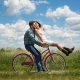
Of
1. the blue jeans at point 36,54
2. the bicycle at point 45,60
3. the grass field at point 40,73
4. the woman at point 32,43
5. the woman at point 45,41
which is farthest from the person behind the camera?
the bicycle at point 45,60

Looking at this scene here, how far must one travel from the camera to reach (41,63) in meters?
15.6

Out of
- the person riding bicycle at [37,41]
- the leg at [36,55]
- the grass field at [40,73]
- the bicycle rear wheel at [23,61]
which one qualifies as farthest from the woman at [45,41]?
the bicycle rear wheel at [23,61]

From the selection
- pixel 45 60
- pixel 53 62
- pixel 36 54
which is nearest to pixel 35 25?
pixel 36 54

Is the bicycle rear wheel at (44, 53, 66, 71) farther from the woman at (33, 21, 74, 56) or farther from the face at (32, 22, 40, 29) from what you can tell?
the face at (32, 22, 40, 29)

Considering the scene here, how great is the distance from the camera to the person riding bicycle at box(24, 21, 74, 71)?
49.5 feet

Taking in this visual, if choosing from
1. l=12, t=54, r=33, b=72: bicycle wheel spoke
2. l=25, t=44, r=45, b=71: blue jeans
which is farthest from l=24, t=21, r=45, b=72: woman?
l=12, t=54, r=33, b=72: bicycle wheel spoke

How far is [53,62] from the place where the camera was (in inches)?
638

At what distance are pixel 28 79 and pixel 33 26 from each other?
331 cm

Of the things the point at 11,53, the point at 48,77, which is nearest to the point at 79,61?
the point at 11,53

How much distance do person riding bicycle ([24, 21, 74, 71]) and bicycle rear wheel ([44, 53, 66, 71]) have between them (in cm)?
50

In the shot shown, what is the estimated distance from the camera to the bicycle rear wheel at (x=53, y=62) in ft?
52.3

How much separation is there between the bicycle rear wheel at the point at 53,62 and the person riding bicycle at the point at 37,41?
1.65 ft

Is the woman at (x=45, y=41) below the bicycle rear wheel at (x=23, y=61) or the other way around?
the other way around

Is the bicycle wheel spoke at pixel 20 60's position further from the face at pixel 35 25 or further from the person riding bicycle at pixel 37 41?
the face at pixel 35 25
